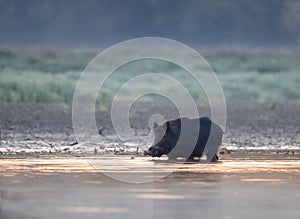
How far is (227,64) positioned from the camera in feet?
152

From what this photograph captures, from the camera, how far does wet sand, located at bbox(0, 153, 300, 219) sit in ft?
38.4

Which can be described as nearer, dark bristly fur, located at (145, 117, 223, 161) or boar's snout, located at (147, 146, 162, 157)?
boar's snout, located at (147, 146, 162, 157)

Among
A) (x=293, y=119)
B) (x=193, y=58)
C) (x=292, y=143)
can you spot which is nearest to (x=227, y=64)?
(x=193, y=58)

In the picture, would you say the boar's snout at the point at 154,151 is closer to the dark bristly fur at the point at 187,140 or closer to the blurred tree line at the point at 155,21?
the dark bristly fur at the point at 187,140

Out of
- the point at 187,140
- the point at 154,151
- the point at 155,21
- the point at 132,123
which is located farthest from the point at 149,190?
the point at 155,21

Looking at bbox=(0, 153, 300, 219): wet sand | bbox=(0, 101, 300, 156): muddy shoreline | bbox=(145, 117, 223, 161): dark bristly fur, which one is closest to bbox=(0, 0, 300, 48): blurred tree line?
bbox=(0, 101, 300, 156): muddy shoreline

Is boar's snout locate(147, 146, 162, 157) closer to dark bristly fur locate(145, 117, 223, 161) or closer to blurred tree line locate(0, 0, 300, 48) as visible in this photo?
dark bristly fur locate(145, 117, 223, 161)

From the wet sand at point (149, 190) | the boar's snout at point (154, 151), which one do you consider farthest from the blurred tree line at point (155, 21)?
the wet sand at point (149, 190)

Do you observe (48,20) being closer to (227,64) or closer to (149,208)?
(227,64)

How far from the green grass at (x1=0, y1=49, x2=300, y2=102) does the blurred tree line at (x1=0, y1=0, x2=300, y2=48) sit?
5.49ft

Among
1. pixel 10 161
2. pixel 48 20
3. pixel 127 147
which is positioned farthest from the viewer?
pixel 48 20

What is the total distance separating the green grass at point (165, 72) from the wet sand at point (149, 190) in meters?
19.7

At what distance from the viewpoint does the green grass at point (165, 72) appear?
1538 inches

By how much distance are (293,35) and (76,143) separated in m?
27.1
